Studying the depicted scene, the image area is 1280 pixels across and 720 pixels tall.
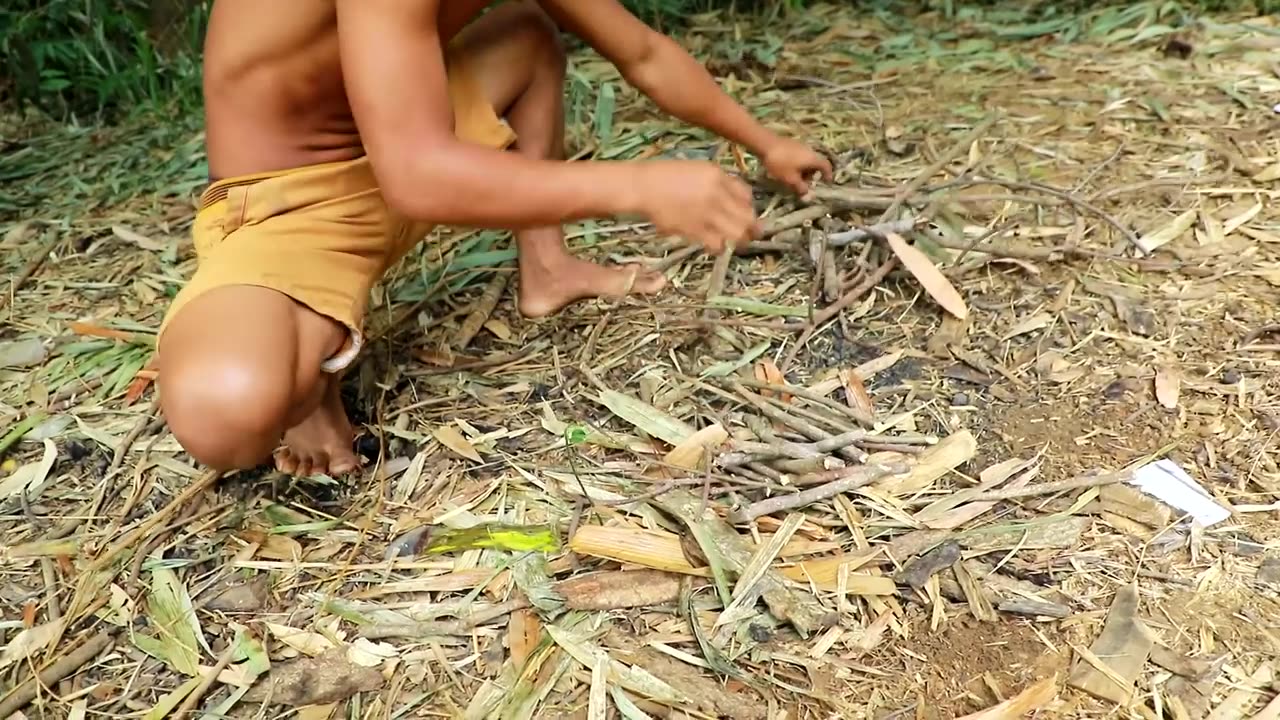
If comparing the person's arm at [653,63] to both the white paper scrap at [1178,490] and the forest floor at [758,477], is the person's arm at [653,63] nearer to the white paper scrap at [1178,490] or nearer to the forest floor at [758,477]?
the forest floor at [758,477]

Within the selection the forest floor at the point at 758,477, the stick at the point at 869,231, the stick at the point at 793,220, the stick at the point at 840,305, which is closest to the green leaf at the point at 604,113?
the forest floor at the point at 758,477

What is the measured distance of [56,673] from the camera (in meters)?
1.14

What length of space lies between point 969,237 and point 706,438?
2.18 ft

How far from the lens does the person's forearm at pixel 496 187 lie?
1.04m

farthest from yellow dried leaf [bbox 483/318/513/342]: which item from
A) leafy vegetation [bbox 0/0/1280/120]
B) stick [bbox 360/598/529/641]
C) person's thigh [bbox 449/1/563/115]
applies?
leafy vegetation [bbox 0/0/1280/120]

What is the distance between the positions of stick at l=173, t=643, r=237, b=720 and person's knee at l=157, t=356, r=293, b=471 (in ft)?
0.74

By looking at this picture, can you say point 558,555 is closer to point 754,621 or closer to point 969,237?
point 754,621

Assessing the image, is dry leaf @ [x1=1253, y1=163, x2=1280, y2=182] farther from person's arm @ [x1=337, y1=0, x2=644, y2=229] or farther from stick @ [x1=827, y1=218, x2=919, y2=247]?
person's arm @ [x1=337, y1=0, x2=644, y2=229]

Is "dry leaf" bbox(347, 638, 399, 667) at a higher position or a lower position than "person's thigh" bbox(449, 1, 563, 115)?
lower

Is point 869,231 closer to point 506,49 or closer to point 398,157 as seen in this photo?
point 506,49

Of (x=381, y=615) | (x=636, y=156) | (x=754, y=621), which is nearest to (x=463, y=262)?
(x=636, y=156)

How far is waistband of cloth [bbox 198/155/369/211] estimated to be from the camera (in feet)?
4.35

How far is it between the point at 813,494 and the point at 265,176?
82 cm

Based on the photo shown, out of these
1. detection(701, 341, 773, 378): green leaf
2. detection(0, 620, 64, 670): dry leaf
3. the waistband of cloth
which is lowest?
detection(0, 620, 64, 670): dry leaf
